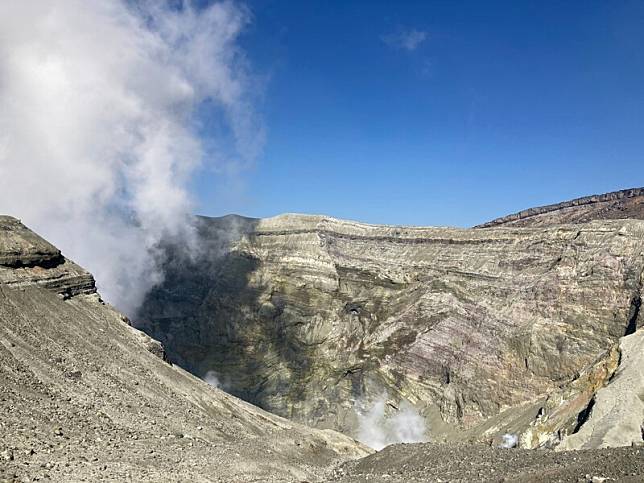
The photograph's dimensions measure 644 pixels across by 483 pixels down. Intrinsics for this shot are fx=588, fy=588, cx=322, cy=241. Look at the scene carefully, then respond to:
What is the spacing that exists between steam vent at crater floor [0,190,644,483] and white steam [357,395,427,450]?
72 centimetres

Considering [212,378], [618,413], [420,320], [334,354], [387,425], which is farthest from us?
[212,378]

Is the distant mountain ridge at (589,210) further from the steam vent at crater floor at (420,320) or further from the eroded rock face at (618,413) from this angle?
the eroded rock face at (618,413)

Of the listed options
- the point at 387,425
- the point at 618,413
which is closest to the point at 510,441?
the point at 618,413

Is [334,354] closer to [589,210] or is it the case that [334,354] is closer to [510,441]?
[510,441]

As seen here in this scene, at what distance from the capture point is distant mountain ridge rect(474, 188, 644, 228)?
83.1 m

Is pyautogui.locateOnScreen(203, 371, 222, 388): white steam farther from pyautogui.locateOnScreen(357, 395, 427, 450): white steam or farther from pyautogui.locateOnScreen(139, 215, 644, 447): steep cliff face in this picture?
pyautogui.locateOnScreen(357, 395, 427, 450): white steam

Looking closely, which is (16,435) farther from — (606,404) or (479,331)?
(479,331)

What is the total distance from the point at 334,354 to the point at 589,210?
171 feet

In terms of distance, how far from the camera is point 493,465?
20391mm

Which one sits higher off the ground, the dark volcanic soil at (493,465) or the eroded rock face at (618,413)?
the eroded rock face at (618,413)

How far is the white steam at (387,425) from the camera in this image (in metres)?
48.9

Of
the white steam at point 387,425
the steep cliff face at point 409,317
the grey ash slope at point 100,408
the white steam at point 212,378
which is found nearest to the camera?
the grey ash slope at point 100,408

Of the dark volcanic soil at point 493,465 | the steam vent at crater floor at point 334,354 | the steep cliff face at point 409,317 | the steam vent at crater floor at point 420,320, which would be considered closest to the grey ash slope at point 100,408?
the steam vent at crater floor at point 334,354

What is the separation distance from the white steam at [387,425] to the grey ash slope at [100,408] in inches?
469
